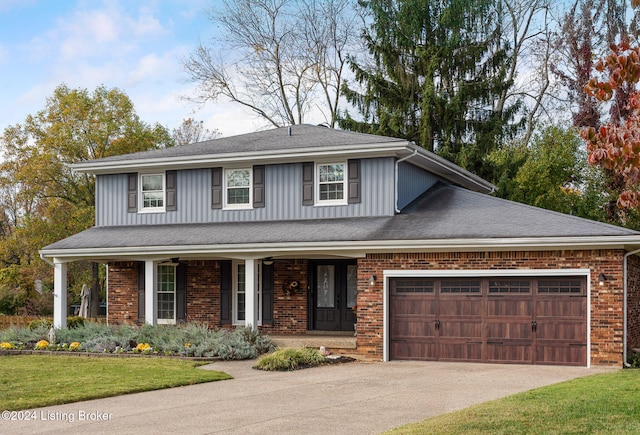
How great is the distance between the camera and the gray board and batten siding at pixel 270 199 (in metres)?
21.6

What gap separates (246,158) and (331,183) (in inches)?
93.7

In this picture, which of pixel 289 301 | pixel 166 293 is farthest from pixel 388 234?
pixel 166 293

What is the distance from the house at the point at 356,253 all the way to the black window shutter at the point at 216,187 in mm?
39

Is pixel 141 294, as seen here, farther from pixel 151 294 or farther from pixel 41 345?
pixel 41 345

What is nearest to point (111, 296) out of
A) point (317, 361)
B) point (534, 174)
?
point (317, 361)

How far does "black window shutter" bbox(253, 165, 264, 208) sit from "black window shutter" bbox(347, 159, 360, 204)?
254 cm

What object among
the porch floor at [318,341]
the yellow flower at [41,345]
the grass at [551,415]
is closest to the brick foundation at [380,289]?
the porch floor at [318,341]

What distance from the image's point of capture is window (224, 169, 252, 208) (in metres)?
23.3

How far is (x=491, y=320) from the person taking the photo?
1884 cm

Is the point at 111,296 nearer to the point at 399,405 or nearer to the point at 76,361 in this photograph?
the point at 76,361

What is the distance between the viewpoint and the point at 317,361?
18.3m

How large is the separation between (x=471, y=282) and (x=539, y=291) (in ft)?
4.93

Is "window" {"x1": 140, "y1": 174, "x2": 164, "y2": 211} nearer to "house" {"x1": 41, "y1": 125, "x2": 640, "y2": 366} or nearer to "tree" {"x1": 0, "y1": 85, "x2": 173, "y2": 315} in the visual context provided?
"house" {"x1": 41, "y1": 125, "x2": 640, "y2": 366}

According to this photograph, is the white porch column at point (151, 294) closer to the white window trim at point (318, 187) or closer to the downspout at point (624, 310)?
the white window trim at point (318, 187)
